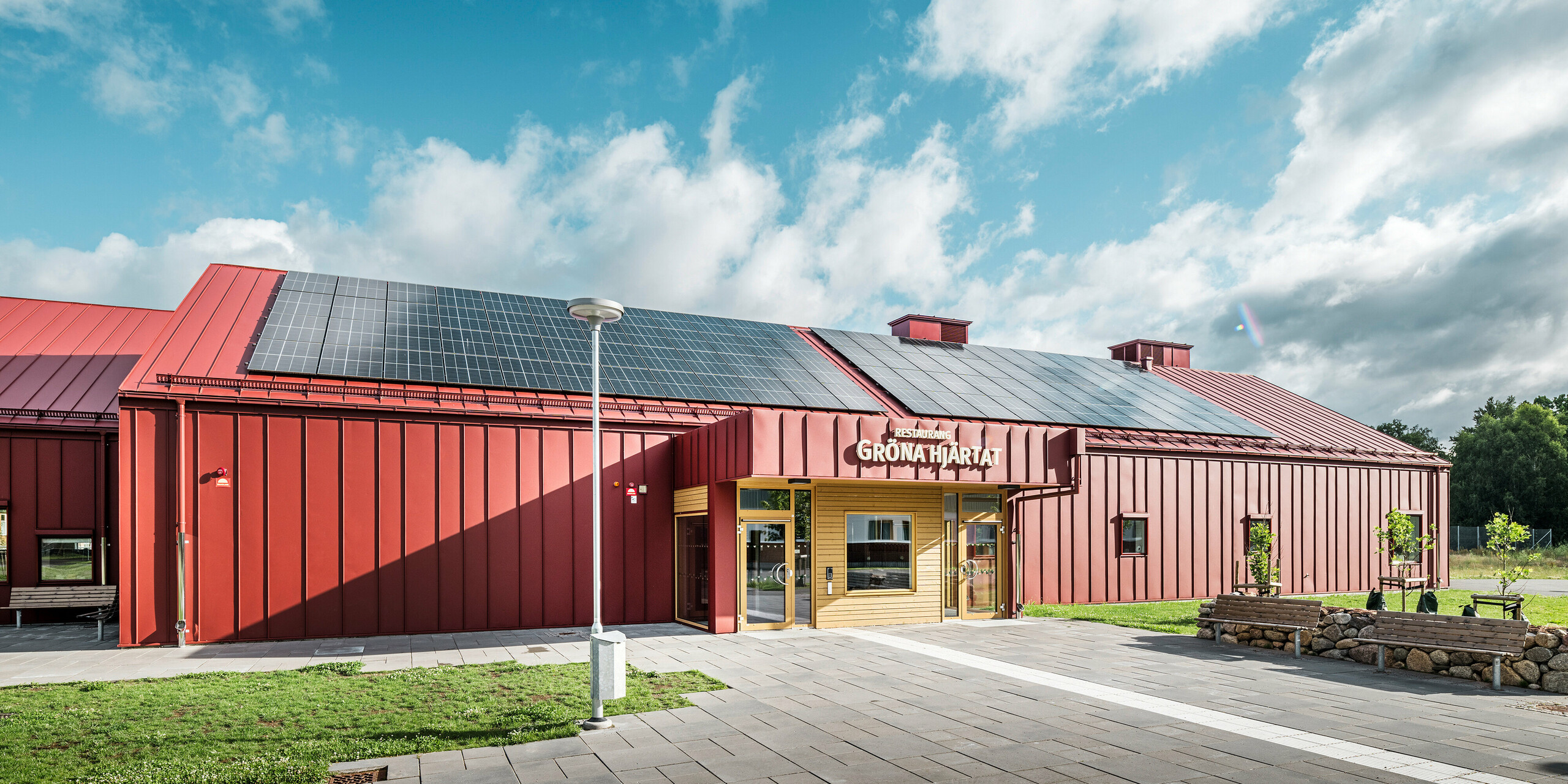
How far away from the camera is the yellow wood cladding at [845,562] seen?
18125mm

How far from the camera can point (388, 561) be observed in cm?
1666

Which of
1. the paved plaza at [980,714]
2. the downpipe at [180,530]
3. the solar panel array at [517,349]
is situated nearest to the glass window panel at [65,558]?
the paved plaza at [980,714]

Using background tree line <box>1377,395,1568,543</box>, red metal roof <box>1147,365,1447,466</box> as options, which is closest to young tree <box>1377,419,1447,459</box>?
background tree line <box>1377,395,1568,543</box>

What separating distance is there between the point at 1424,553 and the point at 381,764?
1222 inches

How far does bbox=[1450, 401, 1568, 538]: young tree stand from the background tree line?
37 millimetres

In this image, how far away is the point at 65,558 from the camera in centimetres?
1877

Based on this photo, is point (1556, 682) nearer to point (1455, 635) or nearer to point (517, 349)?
point (1455, 635)

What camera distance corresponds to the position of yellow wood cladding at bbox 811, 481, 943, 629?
18.1 metres

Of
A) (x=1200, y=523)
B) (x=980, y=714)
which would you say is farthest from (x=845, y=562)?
(x=1200, y=523)

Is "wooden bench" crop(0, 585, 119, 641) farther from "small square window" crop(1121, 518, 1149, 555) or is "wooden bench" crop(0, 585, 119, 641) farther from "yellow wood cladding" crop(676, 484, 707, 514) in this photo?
"small square window" crop(1121, 518, 1149, 555)

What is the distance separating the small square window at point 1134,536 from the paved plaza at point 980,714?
7102 millimetres

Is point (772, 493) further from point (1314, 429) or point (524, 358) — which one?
point (1314, 429)

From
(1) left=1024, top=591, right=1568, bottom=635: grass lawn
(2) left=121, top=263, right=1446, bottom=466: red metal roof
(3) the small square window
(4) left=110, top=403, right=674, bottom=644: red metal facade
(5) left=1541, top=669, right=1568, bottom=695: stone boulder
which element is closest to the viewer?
(5) left=1541, top=669, right=1568, bottom=695: stone boulder

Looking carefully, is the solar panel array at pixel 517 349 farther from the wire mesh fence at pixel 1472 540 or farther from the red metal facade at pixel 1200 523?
the wire mesh fence at pixel 1472 540
